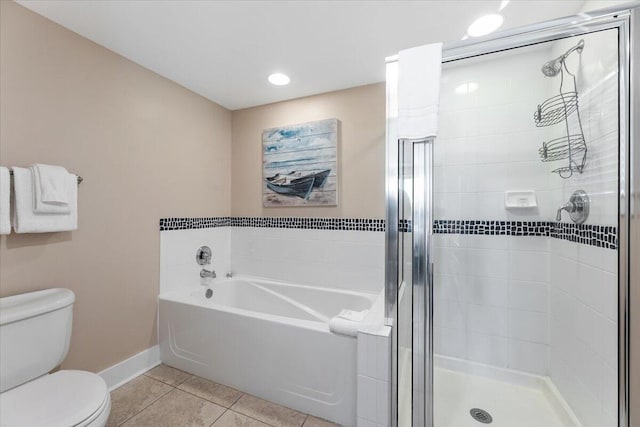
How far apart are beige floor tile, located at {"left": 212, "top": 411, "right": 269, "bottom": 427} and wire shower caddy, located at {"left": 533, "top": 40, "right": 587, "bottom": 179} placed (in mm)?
2236

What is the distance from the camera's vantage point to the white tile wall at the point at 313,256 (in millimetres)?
2352

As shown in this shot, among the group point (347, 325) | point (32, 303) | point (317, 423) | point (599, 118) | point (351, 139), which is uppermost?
point (351, 139)


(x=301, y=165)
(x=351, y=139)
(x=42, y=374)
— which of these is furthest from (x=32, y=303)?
(x=351, y=139)

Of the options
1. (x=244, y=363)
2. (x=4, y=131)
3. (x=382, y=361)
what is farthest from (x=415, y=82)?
(x=4, y=131)

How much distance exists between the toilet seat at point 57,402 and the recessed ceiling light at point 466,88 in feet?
7.97

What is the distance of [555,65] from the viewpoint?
1.51m

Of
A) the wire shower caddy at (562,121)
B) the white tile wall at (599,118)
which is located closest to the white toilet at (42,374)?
the white tile wall at (599,118)

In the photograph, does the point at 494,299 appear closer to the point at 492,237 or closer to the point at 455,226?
the point at 492,237

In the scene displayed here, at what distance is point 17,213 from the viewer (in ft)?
4.51

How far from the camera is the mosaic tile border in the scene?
1260 millimetres

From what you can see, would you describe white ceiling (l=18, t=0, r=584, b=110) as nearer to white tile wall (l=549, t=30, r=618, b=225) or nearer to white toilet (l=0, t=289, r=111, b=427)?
white tile wall (l=549, t=30, r=618, b=225)

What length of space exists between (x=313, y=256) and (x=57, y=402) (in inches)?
70.2

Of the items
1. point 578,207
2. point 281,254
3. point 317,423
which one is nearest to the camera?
point 578,207

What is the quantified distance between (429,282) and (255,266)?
201 centimetres
